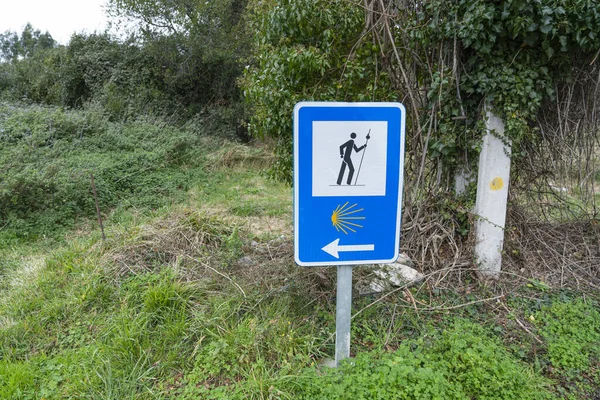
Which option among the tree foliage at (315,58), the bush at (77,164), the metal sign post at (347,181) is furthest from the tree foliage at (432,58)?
the bush at (77,164)

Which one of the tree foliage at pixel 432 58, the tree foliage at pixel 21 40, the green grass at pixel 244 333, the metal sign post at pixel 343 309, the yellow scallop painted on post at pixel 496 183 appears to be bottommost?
the green grass at pixel 244 333

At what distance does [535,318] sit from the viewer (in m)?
2.82

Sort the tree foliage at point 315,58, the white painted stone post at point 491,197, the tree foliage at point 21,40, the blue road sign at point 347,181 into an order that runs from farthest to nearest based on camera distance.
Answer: the tree foliage at point 21,40, the tree foliage at point 315,58, the white painted stone post at point 491,197, the blue road sign at point 347,181

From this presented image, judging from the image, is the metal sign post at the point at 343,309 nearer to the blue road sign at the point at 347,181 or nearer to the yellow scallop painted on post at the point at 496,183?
the blue road sign at the point at 347,181

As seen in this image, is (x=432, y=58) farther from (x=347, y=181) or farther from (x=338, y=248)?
(x=338, y=248)

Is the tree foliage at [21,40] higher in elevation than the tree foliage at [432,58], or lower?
higher

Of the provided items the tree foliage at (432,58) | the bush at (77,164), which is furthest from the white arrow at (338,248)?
the bush at (77,164)

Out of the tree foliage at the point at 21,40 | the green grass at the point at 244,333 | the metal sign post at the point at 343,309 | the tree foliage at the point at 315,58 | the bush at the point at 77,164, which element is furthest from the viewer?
the tree foliage at the point at 21,40

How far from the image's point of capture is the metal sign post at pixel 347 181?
1.81 meters

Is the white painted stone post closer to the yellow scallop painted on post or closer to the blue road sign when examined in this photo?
the yellow scallop painted on post

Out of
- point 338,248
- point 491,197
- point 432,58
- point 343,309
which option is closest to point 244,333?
point 343,309

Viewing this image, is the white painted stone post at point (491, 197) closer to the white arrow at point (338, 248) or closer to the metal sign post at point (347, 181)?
the metal sign post at point (347, 181)

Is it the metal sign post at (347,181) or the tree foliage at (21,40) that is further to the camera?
the tree foliage at (21,40)

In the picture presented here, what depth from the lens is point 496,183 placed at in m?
3.24
